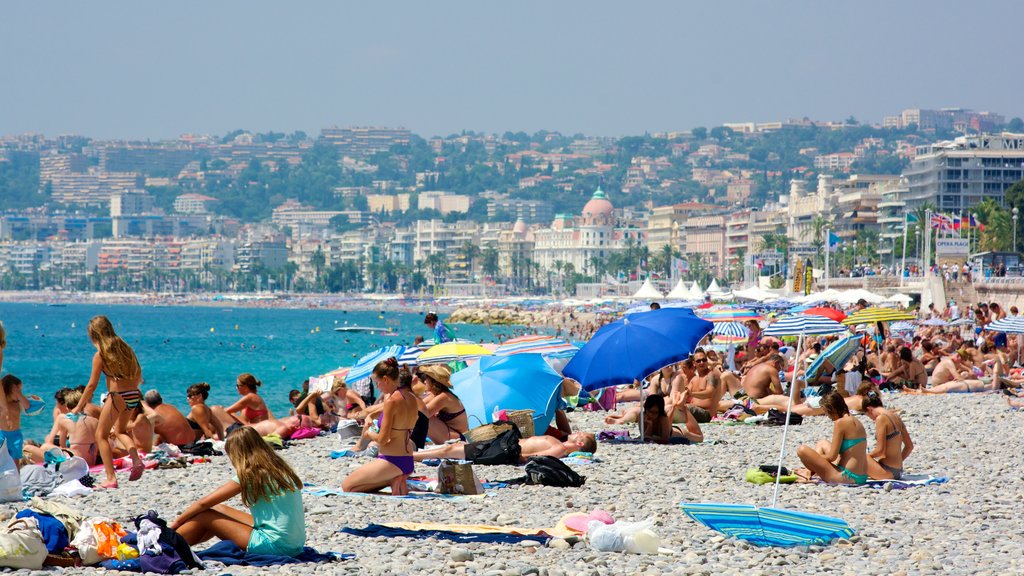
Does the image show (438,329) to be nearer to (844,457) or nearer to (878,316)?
(878,316)

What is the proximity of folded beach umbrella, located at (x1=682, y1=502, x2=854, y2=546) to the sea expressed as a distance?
1558 centimetres

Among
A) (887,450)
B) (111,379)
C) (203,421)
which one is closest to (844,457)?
(887,450)

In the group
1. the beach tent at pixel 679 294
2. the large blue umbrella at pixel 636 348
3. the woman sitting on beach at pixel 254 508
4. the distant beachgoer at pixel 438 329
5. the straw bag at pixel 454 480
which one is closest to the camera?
the woman sitting on beach at pixel 254 508

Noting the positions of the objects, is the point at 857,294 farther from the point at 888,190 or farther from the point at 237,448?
the point at 888,190

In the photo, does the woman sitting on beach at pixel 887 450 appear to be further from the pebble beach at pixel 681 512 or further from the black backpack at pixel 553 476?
the black backpack at pixel 553 476

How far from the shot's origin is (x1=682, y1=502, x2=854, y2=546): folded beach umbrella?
25.5 feet

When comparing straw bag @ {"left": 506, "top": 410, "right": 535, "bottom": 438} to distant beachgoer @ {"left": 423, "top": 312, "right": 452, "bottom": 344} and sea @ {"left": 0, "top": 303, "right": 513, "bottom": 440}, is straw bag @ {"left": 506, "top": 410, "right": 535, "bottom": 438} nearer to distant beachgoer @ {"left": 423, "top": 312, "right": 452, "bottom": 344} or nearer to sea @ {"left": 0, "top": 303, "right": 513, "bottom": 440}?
distant beachgoer @ {"left": 423, "top": 312, "right": 452, "bottom": 344}

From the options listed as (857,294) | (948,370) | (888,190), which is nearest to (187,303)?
(888,190)

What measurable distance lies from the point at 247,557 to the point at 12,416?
3.42m


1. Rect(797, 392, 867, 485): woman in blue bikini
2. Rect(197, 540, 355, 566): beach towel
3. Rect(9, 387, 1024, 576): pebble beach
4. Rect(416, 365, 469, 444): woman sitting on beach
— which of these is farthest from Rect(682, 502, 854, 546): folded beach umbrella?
Rect(416, 365, 469, 444): woman sitting on beach

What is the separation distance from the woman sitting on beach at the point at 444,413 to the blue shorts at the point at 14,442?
3.24m

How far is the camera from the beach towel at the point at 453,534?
8016mm

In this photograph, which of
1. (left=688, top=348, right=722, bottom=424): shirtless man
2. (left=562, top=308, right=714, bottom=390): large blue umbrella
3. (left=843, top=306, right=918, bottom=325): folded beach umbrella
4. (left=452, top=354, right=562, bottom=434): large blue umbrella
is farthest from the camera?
(left=843, top=306, right=918, bottom=325): folded beach umbrella

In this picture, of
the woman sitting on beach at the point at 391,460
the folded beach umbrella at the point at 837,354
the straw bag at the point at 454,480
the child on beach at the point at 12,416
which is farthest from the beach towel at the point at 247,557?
the folded beach umbrella at the point at 837,354
